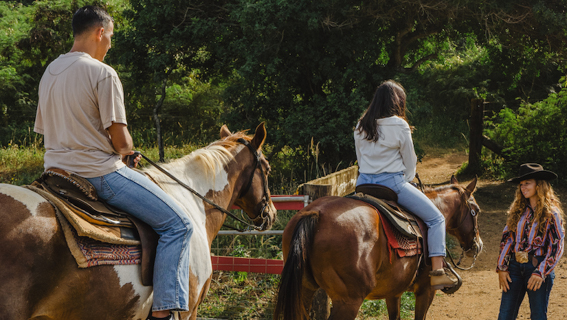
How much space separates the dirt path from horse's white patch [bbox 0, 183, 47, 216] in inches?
202

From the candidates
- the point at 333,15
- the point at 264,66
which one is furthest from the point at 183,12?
the point at 333,15

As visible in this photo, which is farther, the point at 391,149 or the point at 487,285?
the point at 487,285

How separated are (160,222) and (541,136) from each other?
12229 mm

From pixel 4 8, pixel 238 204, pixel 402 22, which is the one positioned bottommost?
pixel 238 204

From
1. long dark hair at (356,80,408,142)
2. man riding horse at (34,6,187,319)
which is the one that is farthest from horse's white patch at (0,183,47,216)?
long dark hair at (356,80,408,142)

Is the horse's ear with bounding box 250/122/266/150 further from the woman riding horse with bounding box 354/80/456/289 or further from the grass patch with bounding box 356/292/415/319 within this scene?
the grass patch with bounding box 356/292/415/319

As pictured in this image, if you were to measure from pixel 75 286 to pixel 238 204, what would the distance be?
5.57 feet

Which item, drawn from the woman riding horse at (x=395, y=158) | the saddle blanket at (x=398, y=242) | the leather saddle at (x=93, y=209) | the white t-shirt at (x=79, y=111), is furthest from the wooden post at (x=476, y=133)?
the white t-shirt at (x=79, y=111)

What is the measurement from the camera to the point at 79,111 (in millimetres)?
2465

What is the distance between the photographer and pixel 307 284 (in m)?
3.66

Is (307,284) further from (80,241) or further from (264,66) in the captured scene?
(264,66)

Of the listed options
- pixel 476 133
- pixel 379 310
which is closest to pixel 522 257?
pixel 379 310

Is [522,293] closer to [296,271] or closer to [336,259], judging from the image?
[336,259]

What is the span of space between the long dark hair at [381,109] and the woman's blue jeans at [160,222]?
6.11 feet
